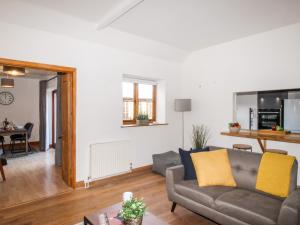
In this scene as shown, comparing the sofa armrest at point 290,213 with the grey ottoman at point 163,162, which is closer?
the sofa armrest at point 290,213

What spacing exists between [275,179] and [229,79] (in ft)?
8.76

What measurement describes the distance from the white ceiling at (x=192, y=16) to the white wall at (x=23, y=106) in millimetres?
5970

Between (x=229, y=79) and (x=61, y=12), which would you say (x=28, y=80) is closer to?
(x=61, y=12)

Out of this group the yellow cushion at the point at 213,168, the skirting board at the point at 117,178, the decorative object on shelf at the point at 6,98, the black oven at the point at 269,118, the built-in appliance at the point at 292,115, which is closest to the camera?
the yellow cushion at the point at 213,168

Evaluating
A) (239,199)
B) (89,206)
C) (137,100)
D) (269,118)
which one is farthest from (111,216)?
(269,118)

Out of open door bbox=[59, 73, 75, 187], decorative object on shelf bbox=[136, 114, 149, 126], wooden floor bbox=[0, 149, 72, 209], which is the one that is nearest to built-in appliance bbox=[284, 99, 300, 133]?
decorative object on shelf bbox=[136, 114, 149, 126]

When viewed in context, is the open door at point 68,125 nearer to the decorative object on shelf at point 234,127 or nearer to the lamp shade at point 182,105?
the lamp shade at point 182,105

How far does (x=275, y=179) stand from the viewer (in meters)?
2.32

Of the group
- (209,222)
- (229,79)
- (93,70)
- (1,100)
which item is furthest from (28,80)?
(209,222)

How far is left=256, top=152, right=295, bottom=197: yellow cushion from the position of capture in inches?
88.8

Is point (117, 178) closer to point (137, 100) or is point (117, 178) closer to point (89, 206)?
point (89, 206)

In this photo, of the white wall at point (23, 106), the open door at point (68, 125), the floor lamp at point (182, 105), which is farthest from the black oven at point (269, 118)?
the white wall at point (23, 106)

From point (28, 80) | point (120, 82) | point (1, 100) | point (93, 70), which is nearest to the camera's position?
point (93, 70)

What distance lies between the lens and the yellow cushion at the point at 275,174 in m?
2.25
